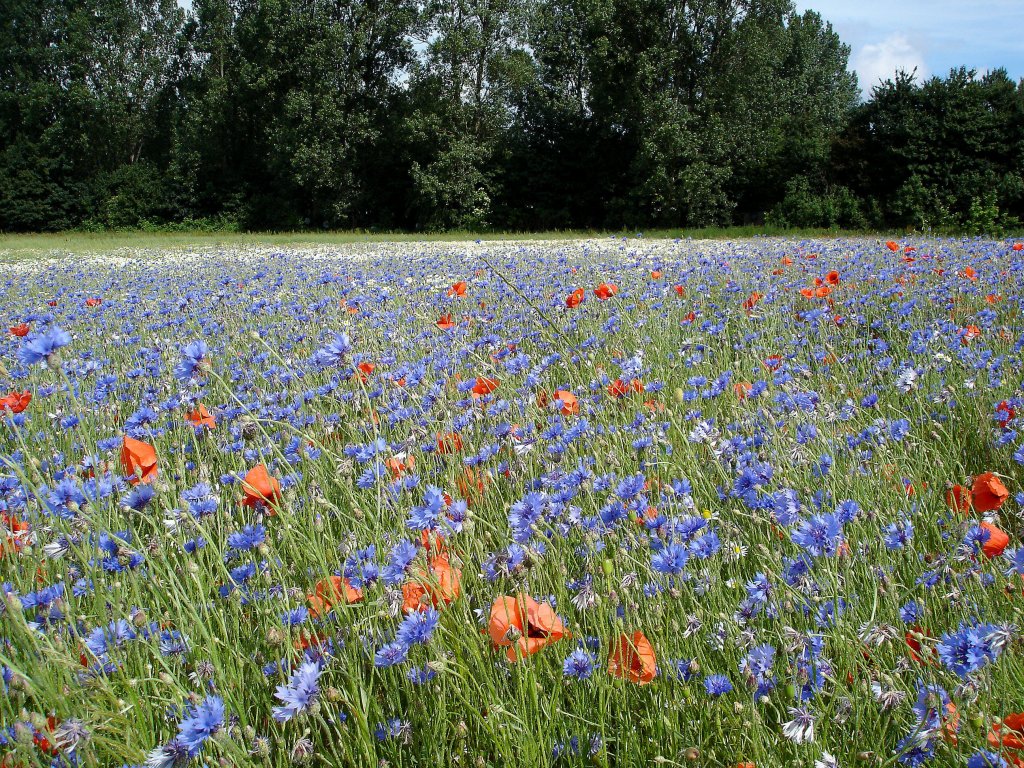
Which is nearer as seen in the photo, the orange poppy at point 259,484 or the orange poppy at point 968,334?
the orange poppy at point 259,484

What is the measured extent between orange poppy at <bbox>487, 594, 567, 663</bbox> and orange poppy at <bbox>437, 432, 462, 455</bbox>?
0.77 meters

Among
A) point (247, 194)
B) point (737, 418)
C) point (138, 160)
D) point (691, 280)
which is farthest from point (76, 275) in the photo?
point (138, 160)

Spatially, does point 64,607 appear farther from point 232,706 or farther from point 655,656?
point 655,656

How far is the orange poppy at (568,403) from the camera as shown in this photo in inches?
79.5

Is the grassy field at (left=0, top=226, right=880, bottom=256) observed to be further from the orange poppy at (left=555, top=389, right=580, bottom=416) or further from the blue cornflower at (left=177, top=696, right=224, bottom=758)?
the blue cornflower at (left=177, top=696, right=224, bottom=758)

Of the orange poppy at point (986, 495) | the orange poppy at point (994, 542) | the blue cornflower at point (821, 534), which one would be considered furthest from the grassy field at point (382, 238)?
the blue cornflower at point (821, 534)

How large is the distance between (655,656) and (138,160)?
44552 millimetres

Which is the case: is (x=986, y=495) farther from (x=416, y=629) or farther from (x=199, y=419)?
(x=199, y=419)

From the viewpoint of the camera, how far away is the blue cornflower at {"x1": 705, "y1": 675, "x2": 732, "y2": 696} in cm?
110

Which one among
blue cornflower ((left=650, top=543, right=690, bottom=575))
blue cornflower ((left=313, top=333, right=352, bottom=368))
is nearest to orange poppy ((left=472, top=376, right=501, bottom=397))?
blue cornflower ((left=313, top=333, right=352, bottom=368))

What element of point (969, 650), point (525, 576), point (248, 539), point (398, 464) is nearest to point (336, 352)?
point (398, 464)

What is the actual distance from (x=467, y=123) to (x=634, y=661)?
97.2 feet

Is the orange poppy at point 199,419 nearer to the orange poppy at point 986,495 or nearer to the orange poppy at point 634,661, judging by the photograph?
the orange poppy at point 634,661

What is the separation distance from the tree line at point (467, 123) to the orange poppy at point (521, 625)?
17.7 m
